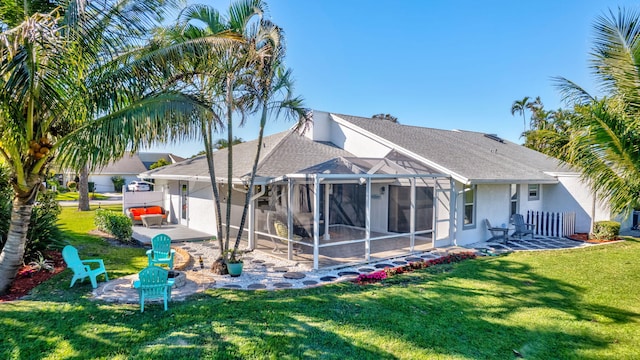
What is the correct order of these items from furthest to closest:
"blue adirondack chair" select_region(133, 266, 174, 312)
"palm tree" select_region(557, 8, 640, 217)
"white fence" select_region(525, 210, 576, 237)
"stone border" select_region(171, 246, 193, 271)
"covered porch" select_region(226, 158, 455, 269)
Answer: "white fence" select_region(525, 210, 576, 237)
"covered porch" select_region(226, 158, 455, 269)
"stone border" select_region(171, 246, 193, 271)
"blue adirondack chair" select_region(133, 266, 174, 312)
"palm tree" select_region(557, 8, 640, 217)

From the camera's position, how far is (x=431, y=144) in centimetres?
1831

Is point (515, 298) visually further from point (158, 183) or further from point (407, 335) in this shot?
point (158, 183)

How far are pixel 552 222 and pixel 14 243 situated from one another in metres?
20.8

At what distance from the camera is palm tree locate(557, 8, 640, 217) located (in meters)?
6.79

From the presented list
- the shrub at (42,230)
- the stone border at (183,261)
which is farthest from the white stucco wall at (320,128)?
the shrub at (42,230)

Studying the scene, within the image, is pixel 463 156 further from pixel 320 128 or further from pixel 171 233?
pixel 171 233

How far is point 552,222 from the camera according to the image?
17297mm

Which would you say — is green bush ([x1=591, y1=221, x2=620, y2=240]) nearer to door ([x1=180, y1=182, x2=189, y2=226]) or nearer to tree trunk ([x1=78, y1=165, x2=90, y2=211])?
door ([x1=180, y1=182, x2=189, y2=226])

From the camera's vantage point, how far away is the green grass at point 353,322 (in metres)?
5.64

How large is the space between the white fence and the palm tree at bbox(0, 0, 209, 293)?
17113 millimetres

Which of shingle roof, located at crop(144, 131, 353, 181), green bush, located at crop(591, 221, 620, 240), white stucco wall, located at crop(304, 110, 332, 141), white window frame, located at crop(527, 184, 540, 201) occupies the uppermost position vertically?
white stucco wall, located at crop(304, 110, 332, 141)

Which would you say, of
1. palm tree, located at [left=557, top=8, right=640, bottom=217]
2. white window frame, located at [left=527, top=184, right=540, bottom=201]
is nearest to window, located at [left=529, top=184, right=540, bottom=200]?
white window frame, located at [left=527, top=184, right=540, bottom=201]

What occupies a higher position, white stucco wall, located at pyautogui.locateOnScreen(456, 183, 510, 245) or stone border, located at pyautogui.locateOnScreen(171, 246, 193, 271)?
white stucco wall, located at pyautogui.locateOnScreen(456, 183, 510, 245)

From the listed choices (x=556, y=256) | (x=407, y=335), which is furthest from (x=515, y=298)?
(x=556, y=256)
